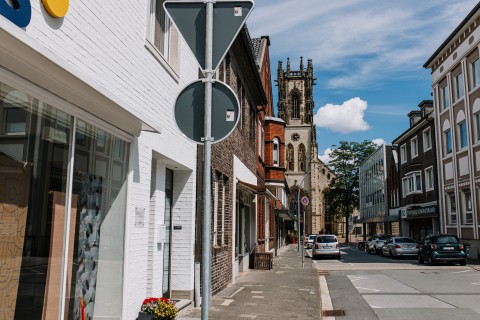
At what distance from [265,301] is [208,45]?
7.98 meters

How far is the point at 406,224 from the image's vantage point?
45.3 meters

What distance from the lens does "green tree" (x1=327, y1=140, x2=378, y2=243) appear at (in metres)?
72.3

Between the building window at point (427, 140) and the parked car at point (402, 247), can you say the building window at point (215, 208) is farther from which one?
the building window at point (427, 140)

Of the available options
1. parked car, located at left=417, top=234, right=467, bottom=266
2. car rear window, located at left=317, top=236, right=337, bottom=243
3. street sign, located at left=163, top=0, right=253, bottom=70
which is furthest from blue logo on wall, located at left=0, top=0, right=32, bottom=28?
car rear window, located at left=317, top=236, right=337, bottom=243

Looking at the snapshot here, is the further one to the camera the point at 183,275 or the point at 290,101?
the point at 290,101

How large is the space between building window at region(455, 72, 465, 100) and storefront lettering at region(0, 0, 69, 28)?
30019 mm

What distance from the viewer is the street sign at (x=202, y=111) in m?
3.42

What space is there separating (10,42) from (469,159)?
29.6 meters

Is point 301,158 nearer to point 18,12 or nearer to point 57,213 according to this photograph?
point 57,213

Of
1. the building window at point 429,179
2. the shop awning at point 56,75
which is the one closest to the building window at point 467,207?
the building window at point 429,179

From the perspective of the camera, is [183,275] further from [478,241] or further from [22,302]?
[478,241]

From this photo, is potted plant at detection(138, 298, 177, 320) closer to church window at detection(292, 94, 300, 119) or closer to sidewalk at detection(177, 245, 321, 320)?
sidewalk at detection(177, 245, 321, 320)

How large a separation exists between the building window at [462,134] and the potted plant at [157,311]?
91.3 feet

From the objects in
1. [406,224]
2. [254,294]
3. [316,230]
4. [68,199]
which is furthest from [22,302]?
[316,230]
